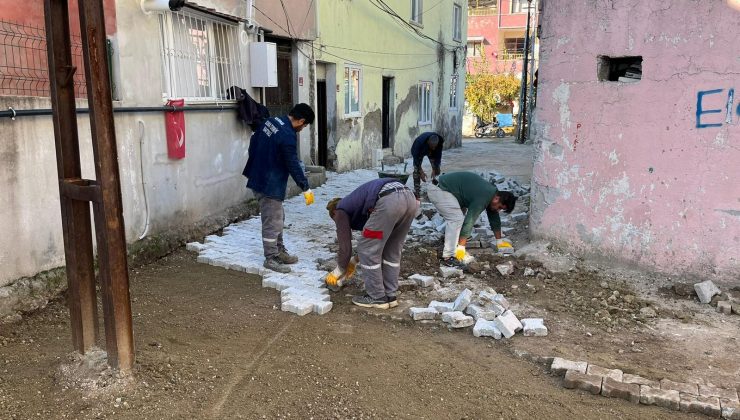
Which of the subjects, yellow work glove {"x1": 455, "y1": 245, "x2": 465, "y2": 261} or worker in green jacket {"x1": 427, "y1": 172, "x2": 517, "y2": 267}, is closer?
worker in green jacket {"x1": 427, "y1": 172, "x2": 517, "y2": 267}

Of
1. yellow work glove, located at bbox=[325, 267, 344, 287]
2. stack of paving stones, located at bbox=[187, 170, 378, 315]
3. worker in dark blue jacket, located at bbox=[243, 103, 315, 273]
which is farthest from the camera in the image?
worker in dark blue jacket, located at bbox=[243, 103, 315, 273]

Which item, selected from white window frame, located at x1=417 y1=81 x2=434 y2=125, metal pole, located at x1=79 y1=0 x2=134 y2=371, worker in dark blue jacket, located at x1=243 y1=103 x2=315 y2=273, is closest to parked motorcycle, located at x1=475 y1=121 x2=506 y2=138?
white window frame, located at x1=417 y1=81 x2=434 y2=125

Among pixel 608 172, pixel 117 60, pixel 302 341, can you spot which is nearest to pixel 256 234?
pixel 117 60

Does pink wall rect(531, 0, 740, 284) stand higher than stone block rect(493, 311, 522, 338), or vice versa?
pink wall rect(531, 0, 740, 284)

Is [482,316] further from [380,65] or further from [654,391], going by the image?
[380,65]

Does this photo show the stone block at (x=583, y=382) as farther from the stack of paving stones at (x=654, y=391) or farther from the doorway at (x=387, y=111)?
the doorway at (x=387, y=111)

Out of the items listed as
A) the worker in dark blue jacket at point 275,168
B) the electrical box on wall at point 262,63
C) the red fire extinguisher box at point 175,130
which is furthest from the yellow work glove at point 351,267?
the electrical box on wall at point 262,63

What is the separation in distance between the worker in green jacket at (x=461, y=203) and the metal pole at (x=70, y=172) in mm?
3638

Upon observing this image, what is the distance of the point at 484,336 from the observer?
4.31 meters

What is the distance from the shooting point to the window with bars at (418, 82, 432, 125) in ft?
55.2

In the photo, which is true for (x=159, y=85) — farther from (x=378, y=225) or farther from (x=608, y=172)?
(x=608, y=172)

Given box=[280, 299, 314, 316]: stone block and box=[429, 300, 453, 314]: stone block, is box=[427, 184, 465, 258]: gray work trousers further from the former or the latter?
box=[280, 299, 314, 316]: stone block

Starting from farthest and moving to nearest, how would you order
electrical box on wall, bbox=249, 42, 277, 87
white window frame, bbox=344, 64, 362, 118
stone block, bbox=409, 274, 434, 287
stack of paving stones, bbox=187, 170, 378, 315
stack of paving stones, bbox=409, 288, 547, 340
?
white window frame, bbox=344, 64, 362, 118
electrical box on wall, bbox=249, 42, 277, 87
stone block, bbox=409, 274, 434, 287
stack of paving stones, bbox=187, 170, 378, 315
stack of paving stones, bbox=409, 288, 547, 340

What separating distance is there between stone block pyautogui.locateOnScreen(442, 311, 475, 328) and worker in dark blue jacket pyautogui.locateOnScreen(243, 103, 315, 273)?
184cm
